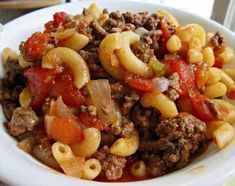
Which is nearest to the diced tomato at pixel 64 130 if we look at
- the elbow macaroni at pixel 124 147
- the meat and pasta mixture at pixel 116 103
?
the meat and pasta mixture at pixel 116 103

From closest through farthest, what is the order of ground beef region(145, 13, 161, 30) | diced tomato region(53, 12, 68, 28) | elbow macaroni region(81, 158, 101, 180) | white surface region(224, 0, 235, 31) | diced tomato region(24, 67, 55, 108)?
elbow macaroni region(81, 158, 101, 180) < diced tomato region(24, 67, 55, 108) < ground beef region(145, 13, 161, 30) < diced tomato region(53, 12, 68, 28) < white surface region(224, 0, 235, 31)

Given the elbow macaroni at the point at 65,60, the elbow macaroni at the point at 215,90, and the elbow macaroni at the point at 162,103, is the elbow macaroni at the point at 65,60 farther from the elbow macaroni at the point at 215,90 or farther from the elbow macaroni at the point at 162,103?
the elbow macaroni at the point at 215,90

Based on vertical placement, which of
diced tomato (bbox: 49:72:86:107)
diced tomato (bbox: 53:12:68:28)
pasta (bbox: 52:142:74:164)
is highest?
diced tomato (bbox: 53:12:68:28)

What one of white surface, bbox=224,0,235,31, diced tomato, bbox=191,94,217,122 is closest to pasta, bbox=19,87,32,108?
diced tomato, bbox=191,94,217,122

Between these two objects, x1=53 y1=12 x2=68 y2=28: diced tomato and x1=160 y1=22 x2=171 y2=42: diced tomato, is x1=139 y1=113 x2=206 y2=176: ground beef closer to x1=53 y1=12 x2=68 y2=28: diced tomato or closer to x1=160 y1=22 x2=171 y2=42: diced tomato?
x1=160 y1=22 x2=171 y2=42: diced tomato

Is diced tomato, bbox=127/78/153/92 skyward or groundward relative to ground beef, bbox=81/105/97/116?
skyward

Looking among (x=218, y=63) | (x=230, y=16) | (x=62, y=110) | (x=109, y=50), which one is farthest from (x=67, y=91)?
(x=230, y=16)
